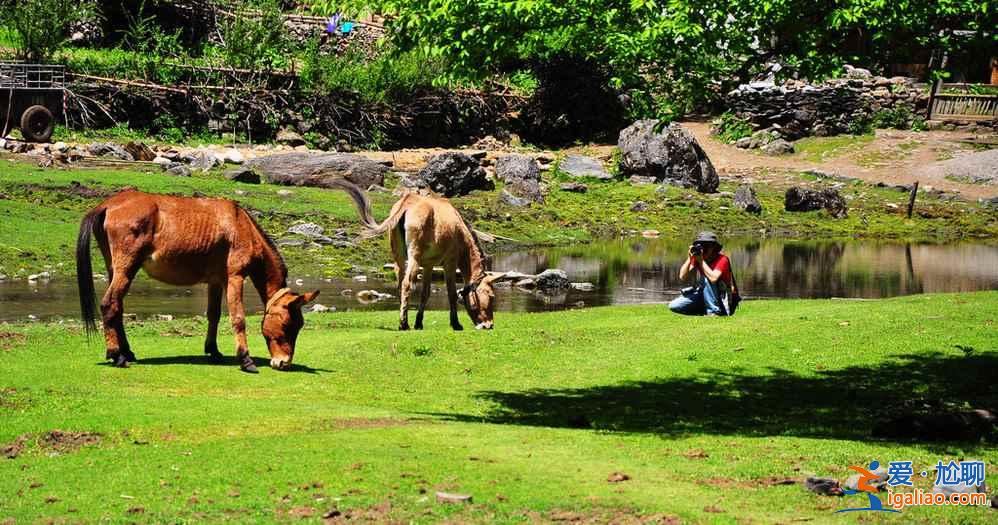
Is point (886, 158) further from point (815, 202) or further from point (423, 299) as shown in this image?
point (423, 299)

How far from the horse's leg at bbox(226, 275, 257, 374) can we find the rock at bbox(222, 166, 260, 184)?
22.4 m

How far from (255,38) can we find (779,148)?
2094 cm

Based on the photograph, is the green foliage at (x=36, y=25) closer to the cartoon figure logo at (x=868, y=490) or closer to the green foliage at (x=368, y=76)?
the green foliage at (x=368, y=76)

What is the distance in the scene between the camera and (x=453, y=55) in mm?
15727

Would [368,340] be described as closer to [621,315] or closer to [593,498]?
[621,315]

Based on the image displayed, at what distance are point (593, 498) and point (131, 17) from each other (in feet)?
156

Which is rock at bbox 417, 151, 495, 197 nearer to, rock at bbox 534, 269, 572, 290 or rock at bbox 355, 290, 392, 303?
rock at bbox 534, 269, 572, 290

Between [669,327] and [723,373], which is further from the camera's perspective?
[669,327]

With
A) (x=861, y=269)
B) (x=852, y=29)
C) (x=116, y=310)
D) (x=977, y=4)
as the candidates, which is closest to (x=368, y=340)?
(x=116, y=310)

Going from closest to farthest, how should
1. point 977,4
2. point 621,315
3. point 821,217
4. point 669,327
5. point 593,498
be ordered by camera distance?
point 593,498 < point 977,4 < point 669,327 < point 621,315 < point 821,217

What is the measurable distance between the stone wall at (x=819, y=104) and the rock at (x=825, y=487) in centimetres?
4582

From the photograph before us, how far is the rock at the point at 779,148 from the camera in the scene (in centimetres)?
5391

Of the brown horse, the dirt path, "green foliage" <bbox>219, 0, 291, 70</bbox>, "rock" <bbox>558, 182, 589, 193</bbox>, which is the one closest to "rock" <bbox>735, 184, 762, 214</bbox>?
"rock" <bbox>558, 182, 589, 193</bbox>

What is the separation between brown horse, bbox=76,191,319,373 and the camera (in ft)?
52.1
